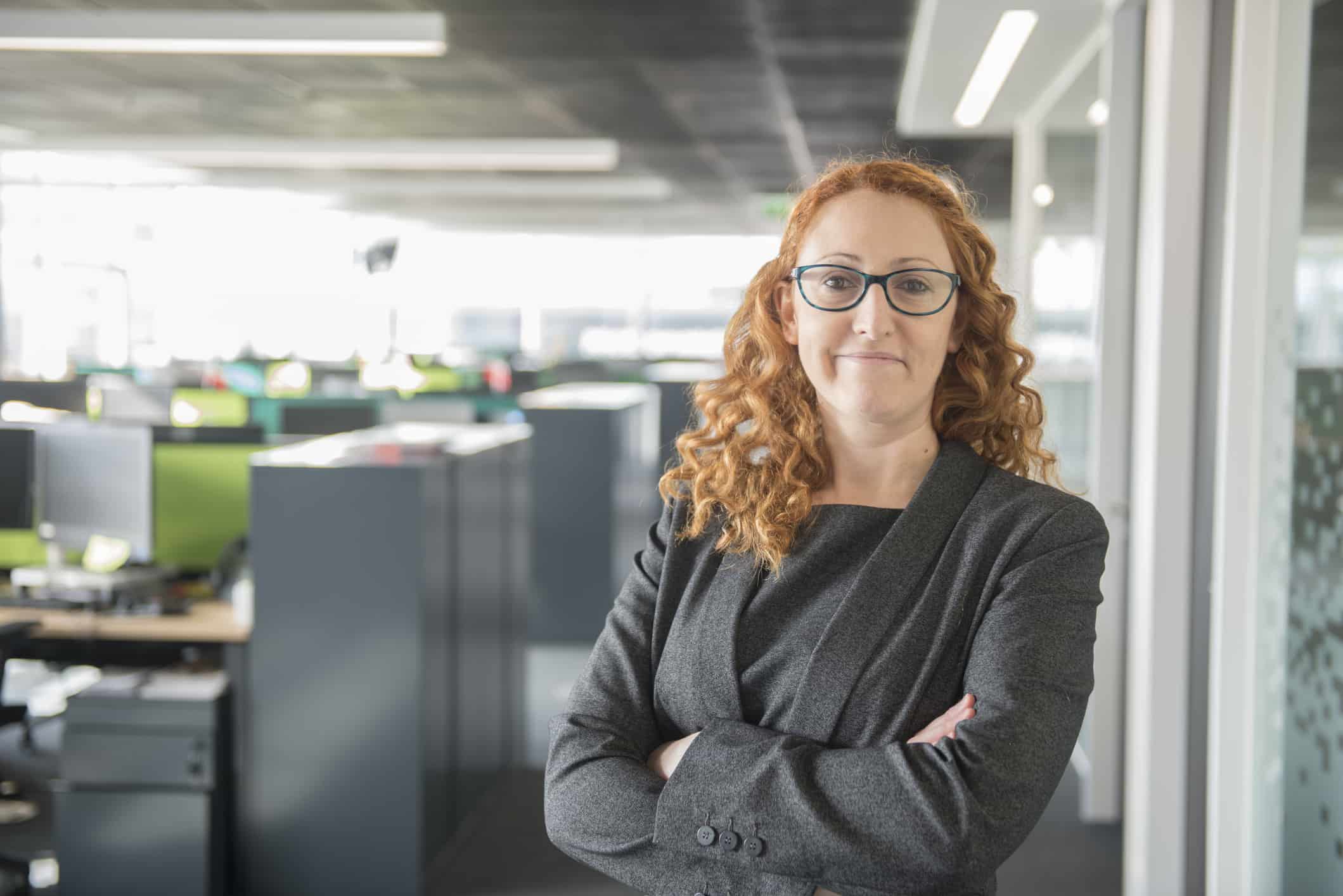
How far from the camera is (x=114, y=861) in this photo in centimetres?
302

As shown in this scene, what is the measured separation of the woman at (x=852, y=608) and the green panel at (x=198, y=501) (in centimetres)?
268

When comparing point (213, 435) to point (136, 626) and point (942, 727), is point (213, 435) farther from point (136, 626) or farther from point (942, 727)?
point (942, 727)

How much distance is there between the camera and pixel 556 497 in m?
6.18

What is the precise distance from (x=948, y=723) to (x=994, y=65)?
4.35 metres

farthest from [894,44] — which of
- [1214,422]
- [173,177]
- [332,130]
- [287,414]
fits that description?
[173,177]

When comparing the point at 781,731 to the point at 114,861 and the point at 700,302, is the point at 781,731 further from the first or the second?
the point at 700,302

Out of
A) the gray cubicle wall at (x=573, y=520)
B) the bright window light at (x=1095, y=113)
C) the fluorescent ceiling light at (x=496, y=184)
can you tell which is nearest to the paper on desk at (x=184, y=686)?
the gray cubicle wall at (x=573, y=520)

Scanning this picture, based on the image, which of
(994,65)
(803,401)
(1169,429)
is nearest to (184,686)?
(803,401)

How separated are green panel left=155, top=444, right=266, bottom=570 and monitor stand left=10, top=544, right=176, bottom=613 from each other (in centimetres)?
14

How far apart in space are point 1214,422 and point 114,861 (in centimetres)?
292

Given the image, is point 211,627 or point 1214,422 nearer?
point 1214,422

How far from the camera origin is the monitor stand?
3523mm

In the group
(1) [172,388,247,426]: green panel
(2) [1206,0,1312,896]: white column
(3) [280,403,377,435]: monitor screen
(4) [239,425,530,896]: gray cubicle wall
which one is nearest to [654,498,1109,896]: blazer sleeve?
(2) [1206,0,1312,896]: white column

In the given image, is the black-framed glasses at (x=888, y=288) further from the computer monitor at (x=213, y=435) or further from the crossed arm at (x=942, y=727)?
the computer monitor at (x=213, y=435)
